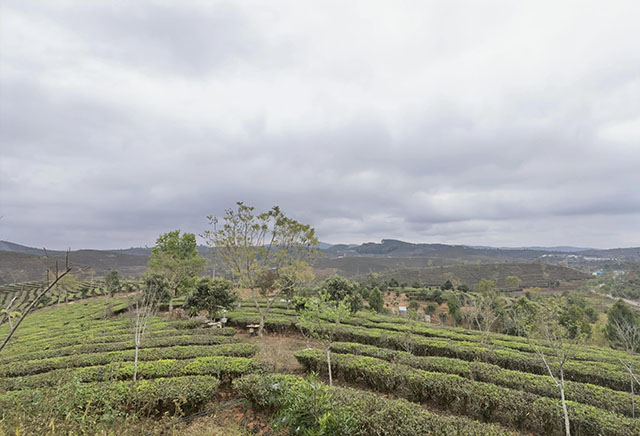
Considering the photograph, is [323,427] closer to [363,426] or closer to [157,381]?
[363,426]

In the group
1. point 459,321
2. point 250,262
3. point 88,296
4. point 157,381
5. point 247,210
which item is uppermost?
point 247,210

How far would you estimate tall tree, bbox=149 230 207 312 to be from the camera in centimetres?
2438

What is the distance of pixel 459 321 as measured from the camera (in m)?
29.7

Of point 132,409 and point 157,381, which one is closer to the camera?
point 132,409

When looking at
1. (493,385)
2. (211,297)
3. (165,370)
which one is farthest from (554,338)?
(211,297)

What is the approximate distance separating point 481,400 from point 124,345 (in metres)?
13.3

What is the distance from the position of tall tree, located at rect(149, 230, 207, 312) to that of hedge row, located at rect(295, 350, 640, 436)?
20525 millimetres

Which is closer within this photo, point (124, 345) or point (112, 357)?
point (112, 357)

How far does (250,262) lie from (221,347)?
5.49 m

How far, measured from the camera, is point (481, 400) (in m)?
6.85

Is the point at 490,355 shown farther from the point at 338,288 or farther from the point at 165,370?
the point at 165,370

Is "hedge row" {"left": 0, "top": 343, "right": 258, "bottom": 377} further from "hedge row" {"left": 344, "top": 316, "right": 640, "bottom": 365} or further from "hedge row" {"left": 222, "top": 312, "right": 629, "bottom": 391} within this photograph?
"hedge row" {"left": 344, "top": 316, "right": 640, "bottom": 365}

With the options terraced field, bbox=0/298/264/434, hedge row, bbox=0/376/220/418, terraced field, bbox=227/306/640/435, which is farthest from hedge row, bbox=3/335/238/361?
hedge row, bbox=0/376/220/418

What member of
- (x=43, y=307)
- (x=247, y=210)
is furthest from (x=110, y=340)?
(x=43, y=307)
